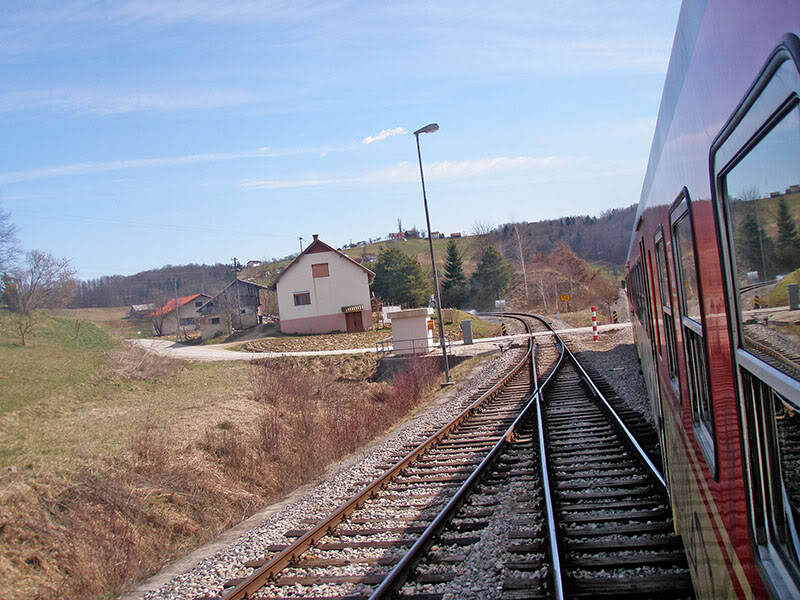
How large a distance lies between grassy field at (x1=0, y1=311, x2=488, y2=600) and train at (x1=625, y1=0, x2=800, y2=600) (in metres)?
7.24

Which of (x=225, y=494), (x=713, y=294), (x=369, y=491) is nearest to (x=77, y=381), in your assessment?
(x=225, y=494)

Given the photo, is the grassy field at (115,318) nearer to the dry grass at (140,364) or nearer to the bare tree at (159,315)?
the bare tree at (159,315)

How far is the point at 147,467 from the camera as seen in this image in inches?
556

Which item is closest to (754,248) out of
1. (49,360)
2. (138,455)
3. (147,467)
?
(147,467)

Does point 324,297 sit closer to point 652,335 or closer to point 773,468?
point 652,335

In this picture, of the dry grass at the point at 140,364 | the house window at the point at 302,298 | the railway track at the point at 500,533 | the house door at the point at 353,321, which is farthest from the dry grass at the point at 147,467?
the house window at the point at 302,298

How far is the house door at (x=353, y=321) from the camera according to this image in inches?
2210

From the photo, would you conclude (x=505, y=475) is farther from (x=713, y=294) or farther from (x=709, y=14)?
(x=709, y=14)

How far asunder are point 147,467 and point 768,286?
14.4 meters

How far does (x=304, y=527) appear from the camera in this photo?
315 inches

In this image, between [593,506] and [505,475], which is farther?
[505,475]

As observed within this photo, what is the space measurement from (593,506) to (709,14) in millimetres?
6090

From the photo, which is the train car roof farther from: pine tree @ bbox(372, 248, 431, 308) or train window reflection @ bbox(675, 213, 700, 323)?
pine tree @ bbox(372, 248, 431, 308)

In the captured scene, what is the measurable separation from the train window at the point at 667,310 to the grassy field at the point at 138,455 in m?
6.46
